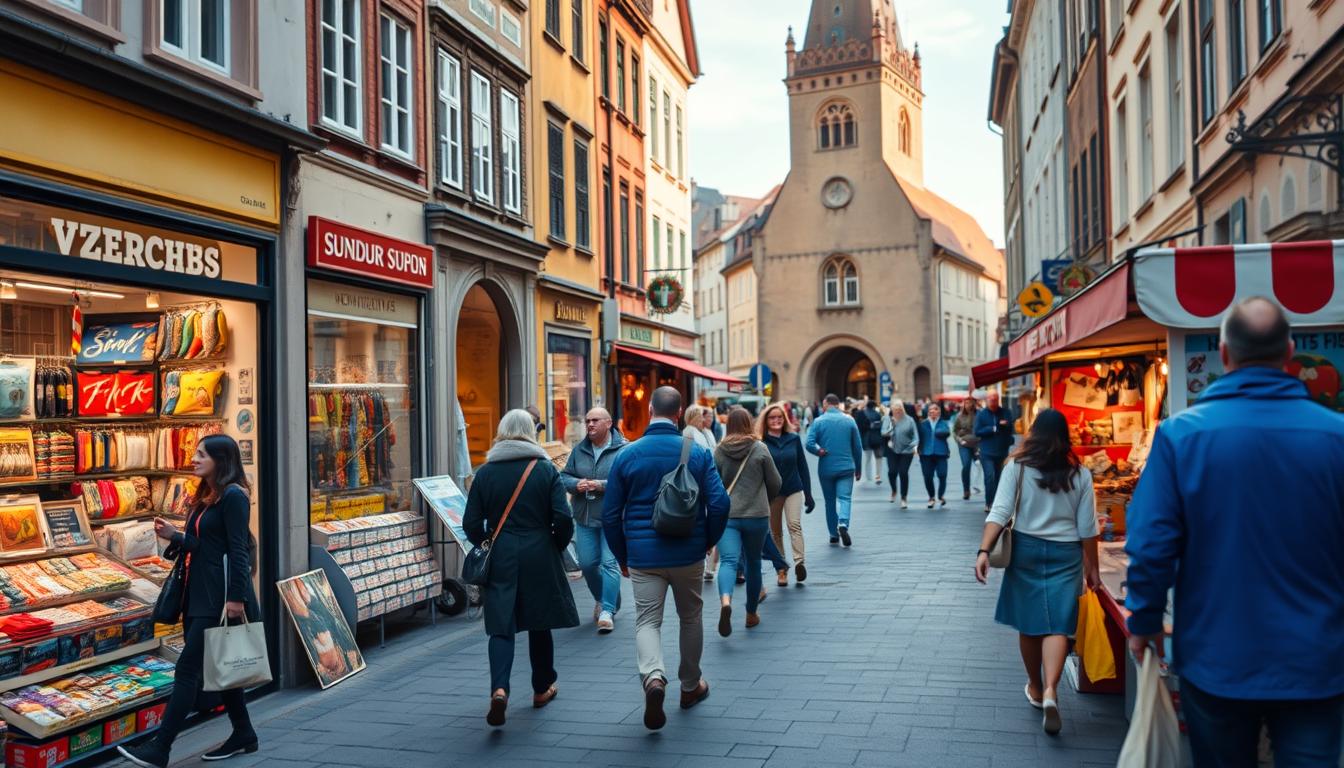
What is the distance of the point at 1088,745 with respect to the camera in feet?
20.6

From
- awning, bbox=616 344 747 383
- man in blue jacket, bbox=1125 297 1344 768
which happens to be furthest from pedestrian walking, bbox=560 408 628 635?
awning, bbox=616 344 747 383

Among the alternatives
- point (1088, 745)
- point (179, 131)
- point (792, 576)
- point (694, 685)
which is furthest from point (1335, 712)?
point (792, 576)

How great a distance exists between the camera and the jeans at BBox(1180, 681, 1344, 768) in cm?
352

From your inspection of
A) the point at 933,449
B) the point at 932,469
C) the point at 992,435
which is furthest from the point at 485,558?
the point at 932,469

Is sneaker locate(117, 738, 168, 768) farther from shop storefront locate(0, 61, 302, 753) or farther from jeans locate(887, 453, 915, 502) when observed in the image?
jeans locate(887, 453, 915, 502)

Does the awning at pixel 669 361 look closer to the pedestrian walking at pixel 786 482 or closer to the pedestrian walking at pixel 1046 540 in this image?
the pedestrian walking at pixel 786 482

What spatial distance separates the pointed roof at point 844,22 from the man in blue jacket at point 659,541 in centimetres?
6552

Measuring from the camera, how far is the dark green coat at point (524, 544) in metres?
7.35

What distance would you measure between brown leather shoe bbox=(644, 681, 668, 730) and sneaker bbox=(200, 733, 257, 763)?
218cm

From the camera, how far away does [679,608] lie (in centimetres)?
739

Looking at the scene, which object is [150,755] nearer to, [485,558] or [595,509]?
[485,558]

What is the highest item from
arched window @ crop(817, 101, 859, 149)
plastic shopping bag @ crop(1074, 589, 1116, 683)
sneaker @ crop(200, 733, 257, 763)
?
arched window @ crop(817, 101, 859, 149)

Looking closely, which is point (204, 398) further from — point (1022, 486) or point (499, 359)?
point (499, 359)

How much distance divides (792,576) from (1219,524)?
9.33 metres
